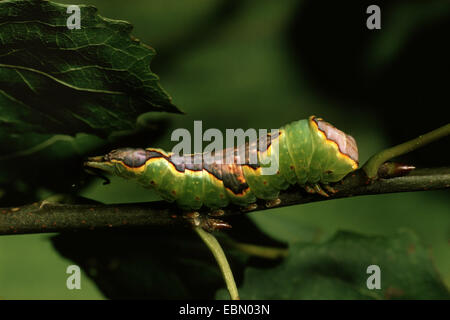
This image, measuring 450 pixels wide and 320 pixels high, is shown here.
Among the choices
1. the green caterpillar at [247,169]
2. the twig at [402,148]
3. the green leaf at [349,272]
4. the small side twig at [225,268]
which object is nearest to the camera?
the twig at [402,148]

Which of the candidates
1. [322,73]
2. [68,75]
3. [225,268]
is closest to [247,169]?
[225,268]

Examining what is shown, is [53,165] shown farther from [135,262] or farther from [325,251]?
[325,251]

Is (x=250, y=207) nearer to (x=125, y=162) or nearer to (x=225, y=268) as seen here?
(x=225, y=268)

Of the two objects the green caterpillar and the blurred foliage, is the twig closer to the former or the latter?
the green caterpillar

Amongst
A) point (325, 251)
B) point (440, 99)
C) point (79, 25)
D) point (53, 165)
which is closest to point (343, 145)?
point (325, 251)

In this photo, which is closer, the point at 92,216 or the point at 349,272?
the point at 92,216

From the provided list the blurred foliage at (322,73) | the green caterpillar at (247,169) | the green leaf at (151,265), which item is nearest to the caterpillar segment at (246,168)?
the green caterpillar at (247,169)

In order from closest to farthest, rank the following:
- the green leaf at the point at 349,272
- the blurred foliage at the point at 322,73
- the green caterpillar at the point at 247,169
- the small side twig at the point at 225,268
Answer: the small side twig at the point at 225,268 < the green caterpillar at the point at 247,169 < the green leaf at the point at 349,272 < the blurred foliage at the point at 322,73

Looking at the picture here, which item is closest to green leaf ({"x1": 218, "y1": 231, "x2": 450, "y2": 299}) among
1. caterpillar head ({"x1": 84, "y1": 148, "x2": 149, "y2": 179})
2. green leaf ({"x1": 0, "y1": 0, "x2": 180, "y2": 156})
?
caterpillar head ({"x1": 84, "y1": 148, "x2": 149, "y2": 179})

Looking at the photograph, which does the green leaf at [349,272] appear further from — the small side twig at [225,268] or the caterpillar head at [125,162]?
the caterpillar head at [125,162]
